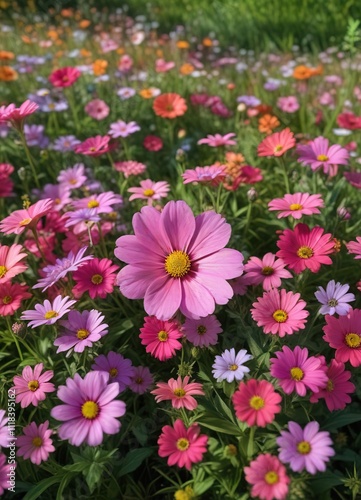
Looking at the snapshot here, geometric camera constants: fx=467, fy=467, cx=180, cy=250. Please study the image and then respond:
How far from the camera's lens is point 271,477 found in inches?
44.4

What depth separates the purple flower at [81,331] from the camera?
54.7 inches

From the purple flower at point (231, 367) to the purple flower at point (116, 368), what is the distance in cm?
29

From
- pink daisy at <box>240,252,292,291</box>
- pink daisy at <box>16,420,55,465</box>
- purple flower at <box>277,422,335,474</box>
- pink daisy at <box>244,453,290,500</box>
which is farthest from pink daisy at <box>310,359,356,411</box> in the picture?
pink daisy at <box>16,420,55,465</box>

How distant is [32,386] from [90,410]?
289mm

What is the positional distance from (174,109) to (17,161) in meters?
1.04

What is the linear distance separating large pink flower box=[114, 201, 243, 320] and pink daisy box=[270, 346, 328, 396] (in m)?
0.23

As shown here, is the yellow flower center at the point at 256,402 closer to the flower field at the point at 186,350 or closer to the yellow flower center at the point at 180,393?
the flower field at the point at 186,350

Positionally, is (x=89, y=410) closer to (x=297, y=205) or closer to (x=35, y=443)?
(x=35, y=443)

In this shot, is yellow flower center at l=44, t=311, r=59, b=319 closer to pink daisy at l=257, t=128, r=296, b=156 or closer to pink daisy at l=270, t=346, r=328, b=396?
pink daisy at l=270, t=346, r=328, b=396

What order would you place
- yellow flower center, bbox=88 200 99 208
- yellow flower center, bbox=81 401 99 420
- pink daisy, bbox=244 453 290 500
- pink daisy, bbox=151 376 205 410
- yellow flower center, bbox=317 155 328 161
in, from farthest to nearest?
yellow flower center, bbox=317 155 328 161, yellow flower center, bbox=88 200 99 208, pink daisy, bbox=151 376 205 410, yellow flower center, bbox=81 401 99 420, pink daisy, bbox=244 453 290 500

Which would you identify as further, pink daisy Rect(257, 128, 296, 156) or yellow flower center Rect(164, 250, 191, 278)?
pink daisy Rect(257, 128, 296, 156)

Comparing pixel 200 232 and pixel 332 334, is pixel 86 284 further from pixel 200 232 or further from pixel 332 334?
pixel 332 334

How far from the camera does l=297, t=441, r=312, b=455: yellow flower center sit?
1.15 m

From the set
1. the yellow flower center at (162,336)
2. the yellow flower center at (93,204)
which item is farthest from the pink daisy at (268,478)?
the yellow flower center at (93,204)
